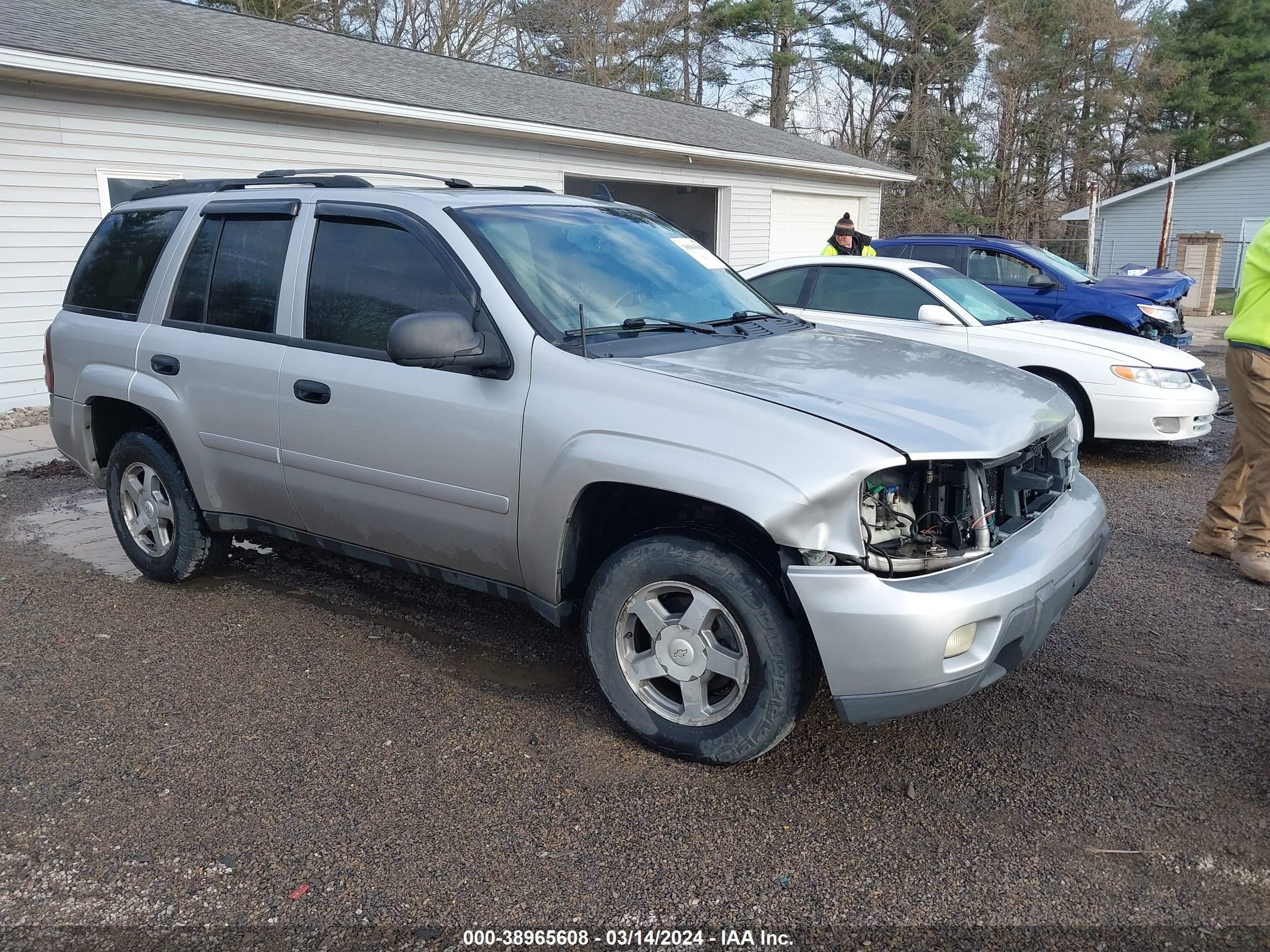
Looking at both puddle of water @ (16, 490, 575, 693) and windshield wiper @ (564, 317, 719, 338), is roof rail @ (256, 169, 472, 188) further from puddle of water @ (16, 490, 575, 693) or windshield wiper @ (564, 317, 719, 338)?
puddle of water @ (16, 490, 575, 693)

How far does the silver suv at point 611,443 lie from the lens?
2891 millimetres

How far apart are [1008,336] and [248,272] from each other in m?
5.71

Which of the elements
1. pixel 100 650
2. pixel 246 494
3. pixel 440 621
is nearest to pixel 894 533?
pixel 440 621

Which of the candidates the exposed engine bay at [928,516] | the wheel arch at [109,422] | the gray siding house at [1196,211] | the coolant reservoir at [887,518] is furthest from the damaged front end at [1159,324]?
the gray siding house at [1196,211]

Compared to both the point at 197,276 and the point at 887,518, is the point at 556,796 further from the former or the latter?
the point at 197,276

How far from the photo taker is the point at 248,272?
4406 millimetres

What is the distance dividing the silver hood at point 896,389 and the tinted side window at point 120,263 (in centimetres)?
286

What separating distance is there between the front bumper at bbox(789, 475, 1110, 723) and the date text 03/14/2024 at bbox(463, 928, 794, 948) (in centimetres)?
71

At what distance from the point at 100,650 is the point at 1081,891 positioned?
398 cm

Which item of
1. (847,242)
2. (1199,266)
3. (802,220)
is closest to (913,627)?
(847,242)

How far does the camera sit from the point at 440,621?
4.65m

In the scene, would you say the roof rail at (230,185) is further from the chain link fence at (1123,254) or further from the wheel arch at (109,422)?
the chain link fence at (1123,254)

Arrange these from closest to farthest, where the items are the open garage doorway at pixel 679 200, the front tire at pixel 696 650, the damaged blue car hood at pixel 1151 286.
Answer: the front tire at pixel 696 650
the damaged blue car hood at pixel 1151 286
the open garage doorway at pixel 679 200

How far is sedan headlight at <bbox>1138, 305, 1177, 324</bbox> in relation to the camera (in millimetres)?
10273
